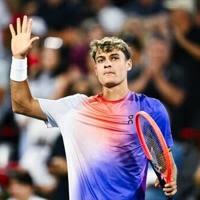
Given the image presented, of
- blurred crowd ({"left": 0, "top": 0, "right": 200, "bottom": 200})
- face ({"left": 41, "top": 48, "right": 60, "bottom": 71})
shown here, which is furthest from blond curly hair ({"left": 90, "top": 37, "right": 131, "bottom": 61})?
face ({"left": 41, "top": 48, "right": 60, "bottom": 71})

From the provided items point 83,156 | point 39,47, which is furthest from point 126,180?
point 39,47

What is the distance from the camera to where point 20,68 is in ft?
24.6

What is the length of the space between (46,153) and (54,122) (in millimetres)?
4522

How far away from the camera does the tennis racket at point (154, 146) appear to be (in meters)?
7.12

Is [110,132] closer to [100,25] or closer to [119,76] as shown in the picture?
[119,76]

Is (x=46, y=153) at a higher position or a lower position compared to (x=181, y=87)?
lower

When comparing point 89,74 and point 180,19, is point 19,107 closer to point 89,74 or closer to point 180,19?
point 89,74

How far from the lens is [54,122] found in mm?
7742

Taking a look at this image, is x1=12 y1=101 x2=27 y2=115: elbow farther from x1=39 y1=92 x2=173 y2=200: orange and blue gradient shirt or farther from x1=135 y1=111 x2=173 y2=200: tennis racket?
x1=135 y1=111 x2=173 y2=200: tennis racket

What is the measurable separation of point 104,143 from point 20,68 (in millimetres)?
893

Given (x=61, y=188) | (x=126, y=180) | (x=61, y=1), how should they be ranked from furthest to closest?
1. (x=61, y=1)
2. (x=61, y=188)
3. (x=126, y=180)

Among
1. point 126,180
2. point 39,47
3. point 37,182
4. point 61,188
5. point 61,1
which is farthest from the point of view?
point 61,1

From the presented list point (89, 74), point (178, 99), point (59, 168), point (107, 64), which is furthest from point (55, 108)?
point (89, 74)

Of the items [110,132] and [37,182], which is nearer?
[110,132]
